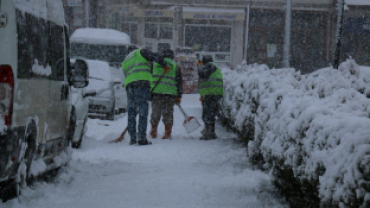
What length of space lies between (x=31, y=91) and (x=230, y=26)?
23.2 metres

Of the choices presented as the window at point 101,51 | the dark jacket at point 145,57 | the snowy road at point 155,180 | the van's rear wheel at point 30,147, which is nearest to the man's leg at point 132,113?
the dark jacket at point 145,57

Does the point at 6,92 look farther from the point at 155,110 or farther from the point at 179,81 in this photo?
the point at 179,81

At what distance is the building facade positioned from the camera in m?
26.6

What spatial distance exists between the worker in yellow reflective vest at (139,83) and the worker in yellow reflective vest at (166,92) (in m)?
0.84

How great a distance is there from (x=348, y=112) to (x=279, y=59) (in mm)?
24668

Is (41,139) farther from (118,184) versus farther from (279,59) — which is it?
(279,59)

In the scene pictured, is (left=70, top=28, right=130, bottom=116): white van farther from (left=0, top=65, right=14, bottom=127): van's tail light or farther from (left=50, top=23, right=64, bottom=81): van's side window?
(left=0, top=65, right=14, bottom=127): van's tail light

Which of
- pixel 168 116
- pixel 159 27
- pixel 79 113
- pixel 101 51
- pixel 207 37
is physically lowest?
pixel 168 116

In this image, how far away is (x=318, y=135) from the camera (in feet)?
12.9

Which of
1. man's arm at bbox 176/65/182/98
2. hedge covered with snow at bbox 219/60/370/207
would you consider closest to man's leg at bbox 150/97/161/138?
man's arm at bbox 176/65/182/98

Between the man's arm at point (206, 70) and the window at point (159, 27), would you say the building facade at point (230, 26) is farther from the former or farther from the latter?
the man's arm at point (206, 70)

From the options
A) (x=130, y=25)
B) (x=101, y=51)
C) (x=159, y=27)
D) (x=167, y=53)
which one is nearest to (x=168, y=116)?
(x=167, y=53)

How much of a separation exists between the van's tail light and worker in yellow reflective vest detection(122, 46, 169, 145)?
186 inches

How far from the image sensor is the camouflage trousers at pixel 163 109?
1002 cm
